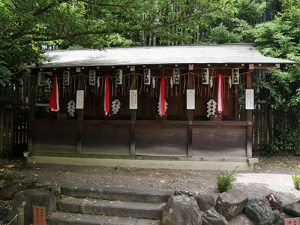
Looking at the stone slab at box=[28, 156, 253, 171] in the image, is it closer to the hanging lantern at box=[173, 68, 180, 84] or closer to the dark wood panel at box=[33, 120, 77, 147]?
the dark wood panel at box=[33, 120, 77, 147]

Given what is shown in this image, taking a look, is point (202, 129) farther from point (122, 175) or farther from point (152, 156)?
point (122, 175)

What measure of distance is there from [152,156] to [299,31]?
8985 mm

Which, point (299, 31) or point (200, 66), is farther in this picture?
point (299, 31)

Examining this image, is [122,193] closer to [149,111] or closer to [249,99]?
[149,111]

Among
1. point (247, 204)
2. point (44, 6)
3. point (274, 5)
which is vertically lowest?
point (247, 204)

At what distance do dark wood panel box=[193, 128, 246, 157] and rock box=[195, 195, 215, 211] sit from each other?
368 centimetres

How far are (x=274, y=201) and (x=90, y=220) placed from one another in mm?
4202

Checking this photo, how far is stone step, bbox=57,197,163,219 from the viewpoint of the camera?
7215 millimetres

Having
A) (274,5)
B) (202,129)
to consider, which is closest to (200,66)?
(202,129)

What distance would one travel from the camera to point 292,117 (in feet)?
44.4

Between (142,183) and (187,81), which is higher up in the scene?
(187,81)

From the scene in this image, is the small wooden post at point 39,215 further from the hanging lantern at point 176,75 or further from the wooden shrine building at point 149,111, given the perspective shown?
the hanging lantern at point 176,75

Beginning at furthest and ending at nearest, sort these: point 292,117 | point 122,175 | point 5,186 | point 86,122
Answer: point 292,117 → point 86,122 → point 122,175 → point 5,186

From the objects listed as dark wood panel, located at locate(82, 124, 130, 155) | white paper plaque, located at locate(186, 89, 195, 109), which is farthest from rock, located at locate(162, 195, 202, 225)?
dark wood panel, located at locate(82, 124, 130, 155)
